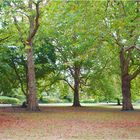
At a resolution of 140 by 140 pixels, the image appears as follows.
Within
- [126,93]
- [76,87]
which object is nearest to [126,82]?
[126,93]

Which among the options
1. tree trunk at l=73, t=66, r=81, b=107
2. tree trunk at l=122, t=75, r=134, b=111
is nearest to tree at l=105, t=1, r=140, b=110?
tree trunk at l=122, t=75, r=134, b=111

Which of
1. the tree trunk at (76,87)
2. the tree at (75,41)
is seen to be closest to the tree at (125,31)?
the tree at (75,41)

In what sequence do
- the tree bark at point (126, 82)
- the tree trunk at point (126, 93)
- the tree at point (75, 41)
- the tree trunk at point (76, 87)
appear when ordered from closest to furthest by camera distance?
the tree at point (75, 41) < the tree bark at point (126, 82) < the tree trunk at point (126, 93) < the tree trunk at point (76, 87)

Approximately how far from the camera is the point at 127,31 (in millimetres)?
18875

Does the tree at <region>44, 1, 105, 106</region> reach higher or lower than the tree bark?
higher

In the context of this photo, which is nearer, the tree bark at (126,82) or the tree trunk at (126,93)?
the tree bark at (126,82)

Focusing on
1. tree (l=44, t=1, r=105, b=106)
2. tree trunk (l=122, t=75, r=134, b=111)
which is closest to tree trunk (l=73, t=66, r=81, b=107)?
tree (l=44, t=1, r=105, b=106)

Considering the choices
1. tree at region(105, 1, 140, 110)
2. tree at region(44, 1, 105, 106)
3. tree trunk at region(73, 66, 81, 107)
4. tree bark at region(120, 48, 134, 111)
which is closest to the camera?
tree at region(105, 1, 140, 110)

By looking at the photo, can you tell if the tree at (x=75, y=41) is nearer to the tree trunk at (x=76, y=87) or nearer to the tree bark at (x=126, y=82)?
the tree trunk at (x=76, y=87)

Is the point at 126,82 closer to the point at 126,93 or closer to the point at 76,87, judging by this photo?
the point at 126,93

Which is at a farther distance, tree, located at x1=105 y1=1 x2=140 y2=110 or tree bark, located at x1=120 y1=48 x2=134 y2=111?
tree bark, located at x1=120 y1=48 x2=134 y2=111

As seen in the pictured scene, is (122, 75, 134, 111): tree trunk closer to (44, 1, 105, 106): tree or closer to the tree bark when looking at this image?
the tree bark

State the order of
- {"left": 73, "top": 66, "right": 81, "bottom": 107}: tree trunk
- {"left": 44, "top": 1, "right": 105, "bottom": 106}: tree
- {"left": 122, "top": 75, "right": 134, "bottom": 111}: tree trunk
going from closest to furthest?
{"left": 44, "top": 1, "right": 105, "bottom": 106}: tree
{"left": 122, "top": 75, "right": 134, "bottom": 111}: tree trunk
{"left": 73, "top": 66, "right": 81, "bottom": 107}: tree trunk

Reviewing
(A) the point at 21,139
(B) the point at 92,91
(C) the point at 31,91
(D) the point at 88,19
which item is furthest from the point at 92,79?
(A) the point at 21,139
